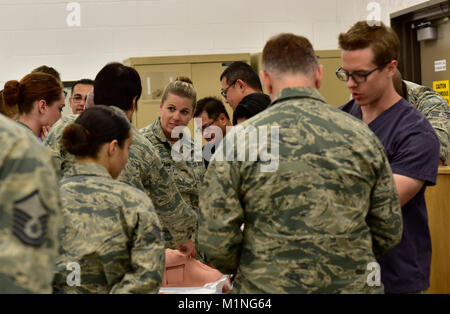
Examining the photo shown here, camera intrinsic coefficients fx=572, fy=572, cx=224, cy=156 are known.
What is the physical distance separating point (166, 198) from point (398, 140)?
2.98 ft

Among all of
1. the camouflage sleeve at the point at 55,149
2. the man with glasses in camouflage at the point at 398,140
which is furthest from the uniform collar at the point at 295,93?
the camouflage sleeve at the point at 55,149

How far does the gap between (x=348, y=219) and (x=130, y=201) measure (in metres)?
0.59

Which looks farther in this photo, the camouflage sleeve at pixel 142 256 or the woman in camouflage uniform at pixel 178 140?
the woman in camouflage uniform at pixel 178 140

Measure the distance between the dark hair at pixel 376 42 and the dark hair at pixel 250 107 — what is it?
1.89 ft

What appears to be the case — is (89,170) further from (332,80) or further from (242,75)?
(332,80)

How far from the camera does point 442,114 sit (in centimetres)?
272

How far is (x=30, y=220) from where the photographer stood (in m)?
1.00

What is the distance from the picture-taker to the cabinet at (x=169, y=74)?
4758 millimetres

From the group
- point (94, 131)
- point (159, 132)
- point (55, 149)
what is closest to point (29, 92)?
point (55, 149)

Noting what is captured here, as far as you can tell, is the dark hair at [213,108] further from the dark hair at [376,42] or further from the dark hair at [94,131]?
the dark hair at [94,131]

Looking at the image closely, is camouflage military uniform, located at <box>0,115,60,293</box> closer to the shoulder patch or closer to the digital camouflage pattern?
the shoulder patch
